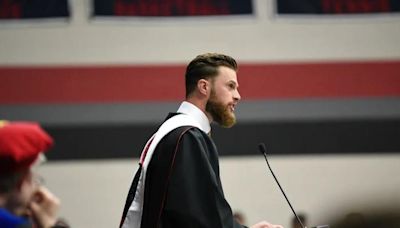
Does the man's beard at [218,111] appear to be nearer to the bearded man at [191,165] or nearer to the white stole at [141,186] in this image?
the bearded man at [191,165]

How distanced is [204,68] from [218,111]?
0.19m

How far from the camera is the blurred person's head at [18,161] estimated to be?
190cm

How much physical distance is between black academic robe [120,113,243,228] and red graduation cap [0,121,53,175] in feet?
4.72

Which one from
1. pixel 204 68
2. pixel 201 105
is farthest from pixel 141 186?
pixel 204 68

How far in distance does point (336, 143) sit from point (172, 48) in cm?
188

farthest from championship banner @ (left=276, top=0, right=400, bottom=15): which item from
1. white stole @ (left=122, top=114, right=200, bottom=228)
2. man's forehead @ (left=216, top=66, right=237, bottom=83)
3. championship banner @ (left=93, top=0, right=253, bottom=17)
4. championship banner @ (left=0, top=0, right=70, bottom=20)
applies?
white stole @ (left=122, top=114, right=200, bottom=228)

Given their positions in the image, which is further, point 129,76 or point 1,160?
point 129,76

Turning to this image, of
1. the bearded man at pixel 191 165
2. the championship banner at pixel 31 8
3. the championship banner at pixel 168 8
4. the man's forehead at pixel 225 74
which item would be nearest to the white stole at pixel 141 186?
the bearded man at pixel 191 165

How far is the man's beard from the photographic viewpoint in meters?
3.65

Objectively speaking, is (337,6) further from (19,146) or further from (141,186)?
(19,146)

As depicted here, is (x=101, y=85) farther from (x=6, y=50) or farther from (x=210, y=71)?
(x=210, y=71)

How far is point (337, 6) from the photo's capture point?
8.76 metres

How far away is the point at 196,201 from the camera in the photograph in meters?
3.35

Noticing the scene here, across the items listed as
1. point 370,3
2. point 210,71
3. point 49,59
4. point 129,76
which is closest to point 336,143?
point 370,3
